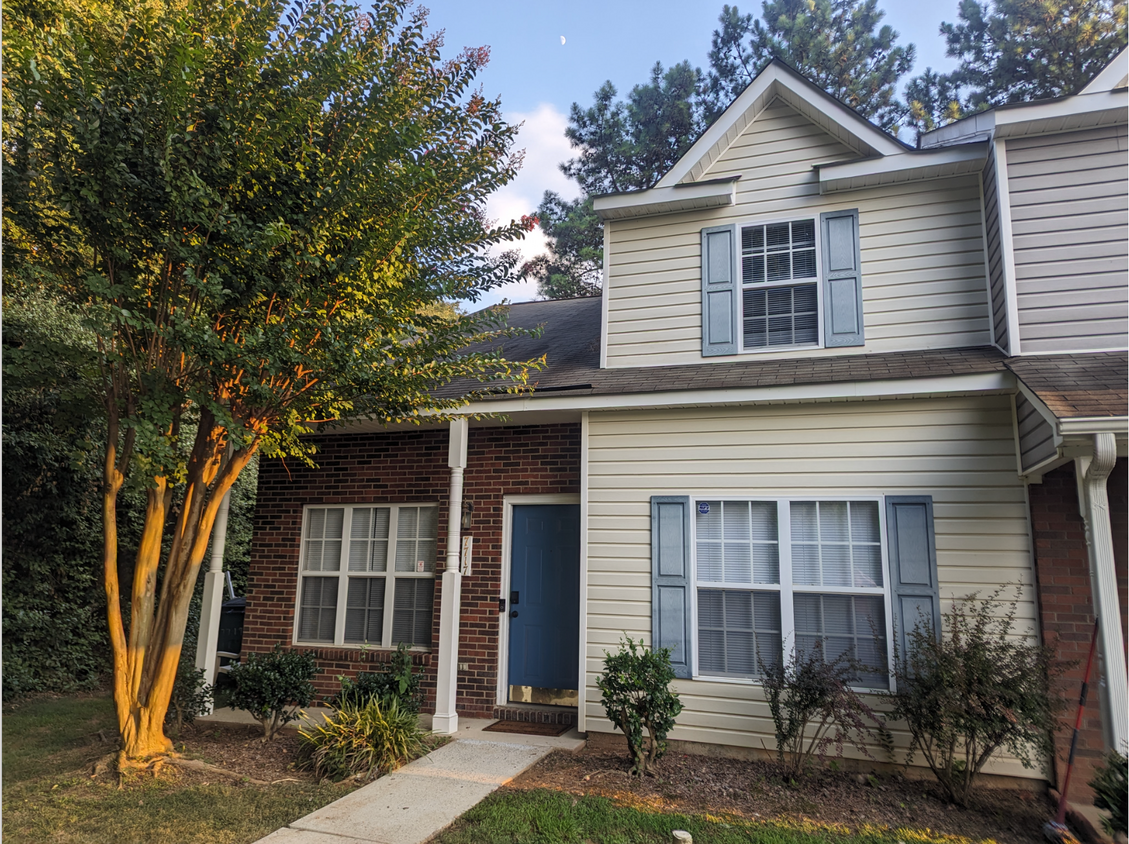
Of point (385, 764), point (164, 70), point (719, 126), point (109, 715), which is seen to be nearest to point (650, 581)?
point (385, 764)

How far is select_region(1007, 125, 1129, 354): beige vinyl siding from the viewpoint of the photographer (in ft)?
19.0

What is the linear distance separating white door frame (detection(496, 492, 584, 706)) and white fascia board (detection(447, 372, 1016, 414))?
112 cm

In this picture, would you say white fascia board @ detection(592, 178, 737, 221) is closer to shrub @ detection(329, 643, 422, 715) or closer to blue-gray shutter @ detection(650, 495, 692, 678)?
blue-gray shutter @ detection(650, 495, 692, 678)

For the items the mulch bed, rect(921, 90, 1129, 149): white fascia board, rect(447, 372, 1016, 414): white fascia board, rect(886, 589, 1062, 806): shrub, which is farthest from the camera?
rect(921, 90, 1129, 149): white fascia board

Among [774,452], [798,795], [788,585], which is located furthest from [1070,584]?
[798,795]

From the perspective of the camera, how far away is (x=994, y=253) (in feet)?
20.4

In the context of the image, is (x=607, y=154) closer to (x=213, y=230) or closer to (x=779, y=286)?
(x=779, y=286)

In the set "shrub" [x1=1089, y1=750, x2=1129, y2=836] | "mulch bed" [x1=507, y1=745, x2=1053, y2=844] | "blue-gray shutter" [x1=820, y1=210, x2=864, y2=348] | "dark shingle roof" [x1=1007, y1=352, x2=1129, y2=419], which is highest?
"blue-gray shutter" [x1=820, y1=210, x2=864, y2=348]

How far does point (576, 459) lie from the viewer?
24.3 feet

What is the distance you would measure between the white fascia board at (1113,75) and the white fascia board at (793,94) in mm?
1535

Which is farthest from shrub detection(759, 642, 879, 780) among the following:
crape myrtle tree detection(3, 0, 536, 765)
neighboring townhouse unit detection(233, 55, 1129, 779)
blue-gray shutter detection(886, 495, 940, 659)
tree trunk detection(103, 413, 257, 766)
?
tree trunk detection(103, 413, 257, 766)

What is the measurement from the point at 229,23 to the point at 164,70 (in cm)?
77

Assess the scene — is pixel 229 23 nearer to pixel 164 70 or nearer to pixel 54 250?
pixel 164 70

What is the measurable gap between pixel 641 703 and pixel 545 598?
7.12 ft
